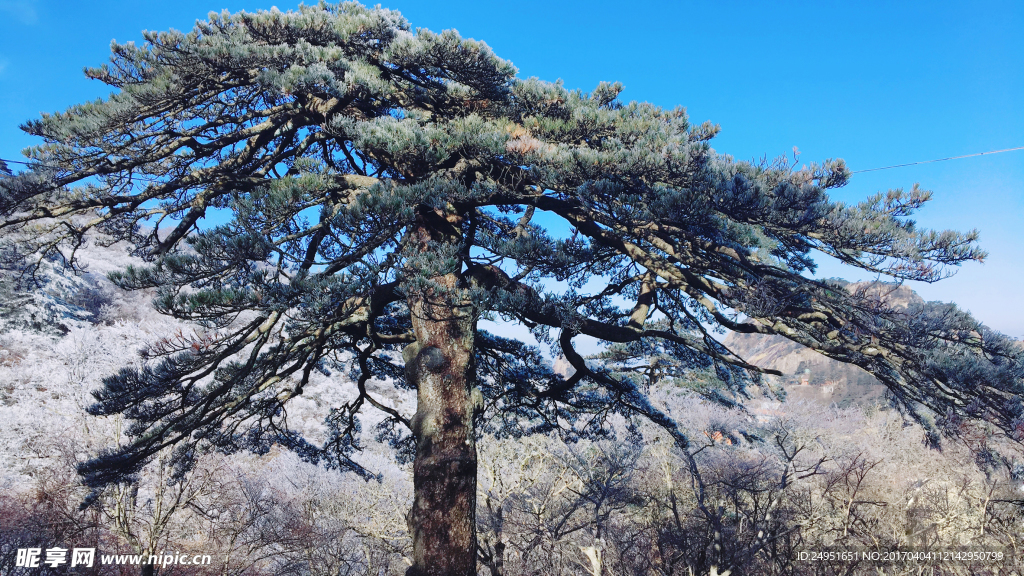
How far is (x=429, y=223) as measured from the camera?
4.04 metres

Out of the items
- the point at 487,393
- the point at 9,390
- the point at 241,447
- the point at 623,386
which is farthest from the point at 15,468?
the point at 623,386

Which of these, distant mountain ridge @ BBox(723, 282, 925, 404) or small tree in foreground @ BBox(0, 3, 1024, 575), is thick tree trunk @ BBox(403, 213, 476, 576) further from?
distant mountain ridge @ BBox(723, 282, 925, 404)

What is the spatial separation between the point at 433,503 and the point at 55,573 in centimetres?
778

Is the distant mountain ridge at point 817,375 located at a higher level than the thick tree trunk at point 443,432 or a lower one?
higher

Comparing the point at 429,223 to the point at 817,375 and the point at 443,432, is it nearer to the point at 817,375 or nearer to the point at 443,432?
the point at 443,432

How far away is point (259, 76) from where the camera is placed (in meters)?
3.68

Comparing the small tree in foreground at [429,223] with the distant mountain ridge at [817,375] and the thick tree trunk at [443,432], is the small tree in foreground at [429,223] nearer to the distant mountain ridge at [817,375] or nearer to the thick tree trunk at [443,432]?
the thick tree trunk at [443,432]

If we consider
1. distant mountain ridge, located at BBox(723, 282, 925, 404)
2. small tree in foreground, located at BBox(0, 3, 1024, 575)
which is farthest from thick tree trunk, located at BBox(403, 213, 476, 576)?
distant mountain ridge, located at BBox(723, 282, 925, 404)

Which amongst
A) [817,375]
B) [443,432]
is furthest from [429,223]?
[817,375]

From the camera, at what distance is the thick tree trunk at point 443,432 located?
3.21 meters

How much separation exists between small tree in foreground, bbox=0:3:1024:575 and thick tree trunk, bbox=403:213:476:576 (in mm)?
16

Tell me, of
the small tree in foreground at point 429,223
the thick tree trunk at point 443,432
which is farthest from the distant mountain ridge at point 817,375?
the thick tree trunk at point 443,432

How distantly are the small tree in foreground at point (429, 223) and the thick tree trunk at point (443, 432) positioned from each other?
0.02 meters

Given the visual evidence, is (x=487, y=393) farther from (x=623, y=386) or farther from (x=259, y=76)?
(x=259, y=76)
